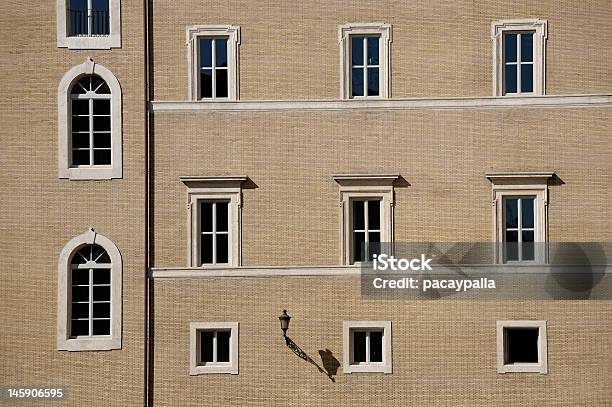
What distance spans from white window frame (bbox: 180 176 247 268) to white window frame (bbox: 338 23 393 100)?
3.34 metres

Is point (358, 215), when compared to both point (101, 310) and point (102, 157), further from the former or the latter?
point (101, 310)

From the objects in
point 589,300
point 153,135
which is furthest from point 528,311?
point 153,135

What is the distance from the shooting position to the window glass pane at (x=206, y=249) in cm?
1769

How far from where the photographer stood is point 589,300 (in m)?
17.2

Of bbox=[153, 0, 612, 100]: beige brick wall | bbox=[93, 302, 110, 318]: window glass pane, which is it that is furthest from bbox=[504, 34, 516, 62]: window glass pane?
bbox=[93, 302, 110, 318]: window glass pane

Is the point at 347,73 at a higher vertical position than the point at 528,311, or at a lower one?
higher

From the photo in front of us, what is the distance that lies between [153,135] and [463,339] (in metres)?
8.52

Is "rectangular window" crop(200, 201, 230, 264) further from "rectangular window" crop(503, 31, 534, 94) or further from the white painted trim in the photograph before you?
"rectangular window" crop(503, 31, 534, 94)

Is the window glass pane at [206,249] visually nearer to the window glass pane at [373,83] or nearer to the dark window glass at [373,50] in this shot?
the window glass pane at [373,83]

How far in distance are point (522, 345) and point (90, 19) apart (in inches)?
494

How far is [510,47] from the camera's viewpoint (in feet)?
57.6

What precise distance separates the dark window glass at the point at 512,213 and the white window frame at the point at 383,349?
3.61m

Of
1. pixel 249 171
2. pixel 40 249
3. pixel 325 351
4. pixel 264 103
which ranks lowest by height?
pixel 325 351

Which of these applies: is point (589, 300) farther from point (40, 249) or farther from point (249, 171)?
point (40, 249)
